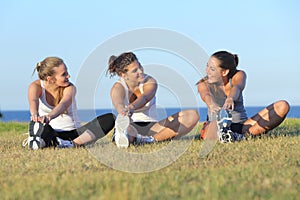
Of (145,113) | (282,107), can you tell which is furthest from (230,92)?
(145,113)

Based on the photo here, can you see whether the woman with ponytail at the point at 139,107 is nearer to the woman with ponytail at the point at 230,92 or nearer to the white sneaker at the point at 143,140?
the white sneaker at the point at 143,140

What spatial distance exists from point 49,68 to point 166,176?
359cm

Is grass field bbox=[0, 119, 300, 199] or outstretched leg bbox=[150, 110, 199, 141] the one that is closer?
grass field bbox=[0, 119, 300, 199]

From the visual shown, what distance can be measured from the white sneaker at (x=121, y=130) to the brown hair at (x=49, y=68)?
1.17 metres

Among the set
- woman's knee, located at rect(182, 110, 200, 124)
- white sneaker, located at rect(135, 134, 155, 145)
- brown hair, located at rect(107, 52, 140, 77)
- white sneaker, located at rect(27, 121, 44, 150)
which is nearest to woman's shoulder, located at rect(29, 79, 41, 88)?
white sneaker, located at rect(27, 121, 44, 150)

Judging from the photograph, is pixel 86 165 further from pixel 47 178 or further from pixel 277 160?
pixel 277 160

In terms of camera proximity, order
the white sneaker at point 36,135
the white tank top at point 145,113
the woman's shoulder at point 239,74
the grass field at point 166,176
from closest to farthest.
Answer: the grass field at point 166,176 < the white sneaker at point 36,135 < the white tank top at point 145,113 < the woman's shoulder at point 239,74

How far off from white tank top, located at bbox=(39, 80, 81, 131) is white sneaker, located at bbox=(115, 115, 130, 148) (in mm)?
982

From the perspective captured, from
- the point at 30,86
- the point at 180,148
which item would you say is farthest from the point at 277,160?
the point at 30,86

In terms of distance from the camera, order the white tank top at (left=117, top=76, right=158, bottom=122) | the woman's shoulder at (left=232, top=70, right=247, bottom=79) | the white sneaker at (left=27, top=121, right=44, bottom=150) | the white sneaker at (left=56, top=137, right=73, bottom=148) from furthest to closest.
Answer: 1. the woman's shoulder at (left=232, top=70, right=247, bottom=79)
2. the white tank top at (left=117, top=76, right=158, bottom=122)
3. the white sneaker at (left=56, top=137, right=73, bottom=148)
4. the white sneaker at (left=27, top=121, right=44, bottom=150)

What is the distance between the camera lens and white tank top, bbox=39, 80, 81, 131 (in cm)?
743

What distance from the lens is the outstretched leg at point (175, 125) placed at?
24.5 ft

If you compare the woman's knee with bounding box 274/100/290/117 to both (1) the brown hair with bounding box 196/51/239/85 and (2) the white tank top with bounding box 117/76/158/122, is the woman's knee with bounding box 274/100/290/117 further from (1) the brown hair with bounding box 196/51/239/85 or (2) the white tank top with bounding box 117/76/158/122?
(2) the white tank top with bounding box 117/76/158/122

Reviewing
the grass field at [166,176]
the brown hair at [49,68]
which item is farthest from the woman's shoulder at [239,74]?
the brown hair at [49,68]
